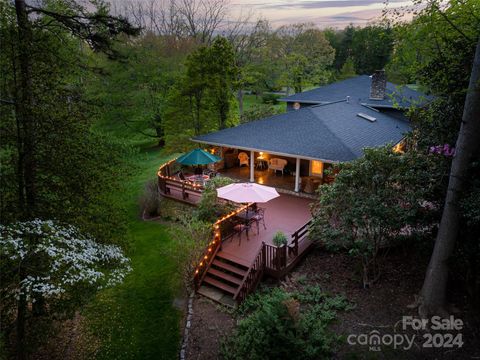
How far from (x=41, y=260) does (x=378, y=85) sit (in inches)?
801

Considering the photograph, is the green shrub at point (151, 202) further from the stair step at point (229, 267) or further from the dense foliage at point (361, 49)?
the dense foliage at point (361, 49)

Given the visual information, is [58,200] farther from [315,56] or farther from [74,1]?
[315,56]

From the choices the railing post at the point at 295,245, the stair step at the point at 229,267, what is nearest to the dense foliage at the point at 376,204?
the railing post at the point at 295,245

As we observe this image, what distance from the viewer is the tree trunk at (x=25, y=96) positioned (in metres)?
5.91

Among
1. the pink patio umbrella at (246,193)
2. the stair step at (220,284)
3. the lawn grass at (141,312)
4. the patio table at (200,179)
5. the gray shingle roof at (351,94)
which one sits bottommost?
the lawn grass at (141,312)

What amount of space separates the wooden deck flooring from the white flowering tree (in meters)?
4.49

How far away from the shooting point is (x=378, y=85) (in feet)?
67.4

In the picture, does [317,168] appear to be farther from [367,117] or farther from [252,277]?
[252,277]

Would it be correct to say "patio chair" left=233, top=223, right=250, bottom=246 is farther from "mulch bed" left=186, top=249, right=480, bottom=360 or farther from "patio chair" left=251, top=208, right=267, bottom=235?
"mulch bed" left=186, top=249, right=480, bottom=360

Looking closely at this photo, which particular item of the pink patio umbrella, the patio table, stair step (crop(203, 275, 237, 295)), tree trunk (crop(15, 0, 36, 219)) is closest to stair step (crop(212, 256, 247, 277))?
stair step (crop(203, 275, 237, 295))

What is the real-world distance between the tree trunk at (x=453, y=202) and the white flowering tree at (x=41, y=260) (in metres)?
6.80

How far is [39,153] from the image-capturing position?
6.29 metres

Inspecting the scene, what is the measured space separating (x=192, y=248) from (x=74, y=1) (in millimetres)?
7429

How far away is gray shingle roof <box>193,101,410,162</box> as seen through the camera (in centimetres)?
1355
